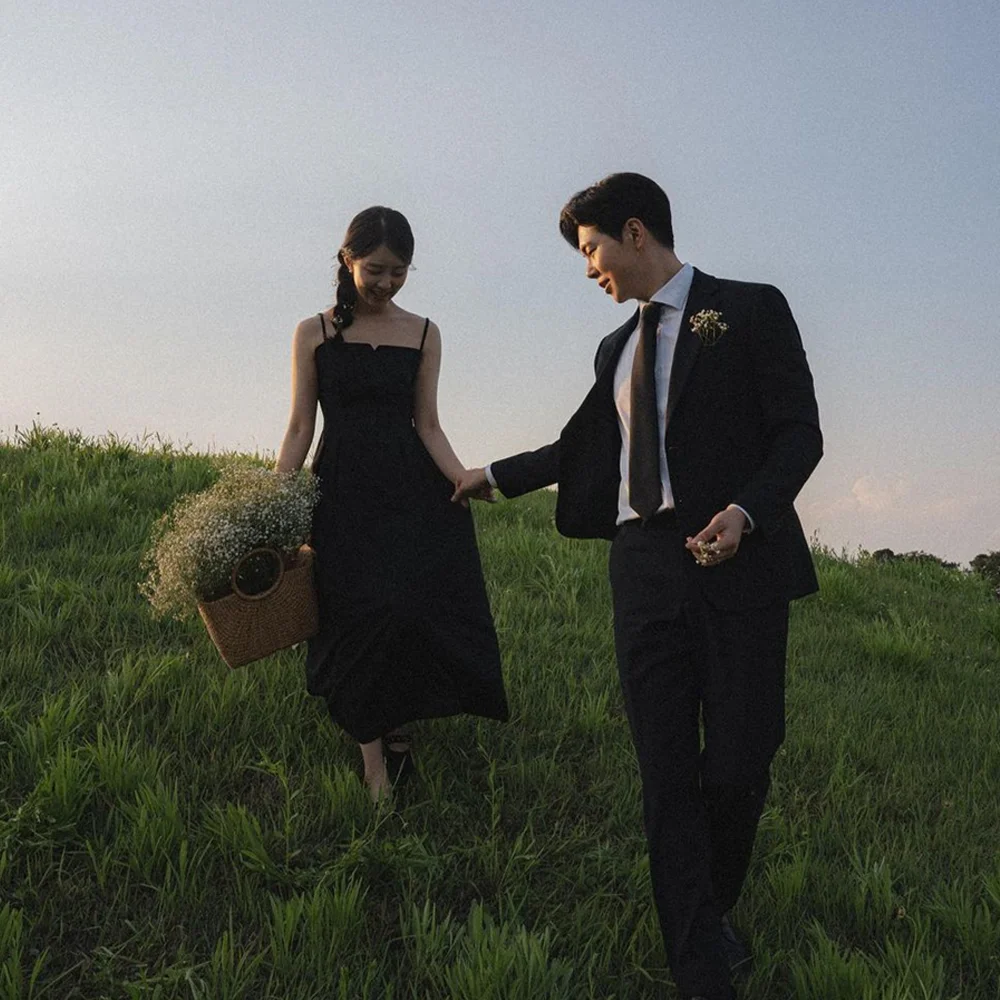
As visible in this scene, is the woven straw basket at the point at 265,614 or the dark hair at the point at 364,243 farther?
the dark hair at the point at 364,243

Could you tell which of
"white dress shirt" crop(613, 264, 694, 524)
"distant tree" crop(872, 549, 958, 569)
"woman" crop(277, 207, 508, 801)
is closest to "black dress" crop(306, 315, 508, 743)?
"woman" crop(277, 207, 508, 801)

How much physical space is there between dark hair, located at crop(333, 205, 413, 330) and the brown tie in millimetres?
1586

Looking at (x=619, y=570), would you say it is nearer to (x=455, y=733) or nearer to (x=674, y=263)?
(x=674, y=263)

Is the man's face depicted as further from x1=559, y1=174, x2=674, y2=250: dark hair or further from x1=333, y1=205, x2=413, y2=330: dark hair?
x1=333, y1=205, x2=413, y2=330: dark hair

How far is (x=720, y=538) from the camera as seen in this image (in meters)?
3.22

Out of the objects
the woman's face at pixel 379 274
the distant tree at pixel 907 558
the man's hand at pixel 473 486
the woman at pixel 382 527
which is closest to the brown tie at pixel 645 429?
the man's hand at pixel 473 486

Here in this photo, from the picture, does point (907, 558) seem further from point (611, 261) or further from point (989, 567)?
point (611, 261)

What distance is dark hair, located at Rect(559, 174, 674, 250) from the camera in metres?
3.64

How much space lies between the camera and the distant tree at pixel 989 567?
1312cm

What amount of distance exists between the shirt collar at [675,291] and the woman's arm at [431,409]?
153 centimetres

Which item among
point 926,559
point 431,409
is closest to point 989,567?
point 926,559

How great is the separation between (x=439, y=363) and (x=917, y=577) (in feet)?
28.9

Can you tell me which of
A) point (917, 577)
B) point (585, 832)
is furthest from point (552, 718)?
point (917, 577)

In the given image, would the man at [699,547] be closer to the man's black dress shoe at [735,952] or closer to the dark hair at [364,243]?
the man's black dress shoe at [735,952]
